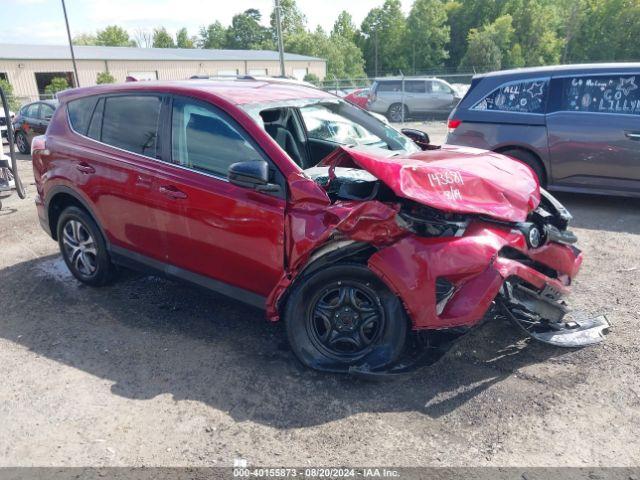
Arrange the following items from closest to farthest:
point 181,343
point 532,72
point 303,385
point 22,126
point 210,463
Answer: point 210,463, point 303,385, point 181,343, point 532,72, point 22,126

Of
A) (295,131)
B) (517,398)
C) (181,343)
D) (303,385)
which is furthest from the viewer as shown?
(295,131)

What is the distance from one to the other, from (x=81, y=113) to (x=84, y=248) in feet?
3.99

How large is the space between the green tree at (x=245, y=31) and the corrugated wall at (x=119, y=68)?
40767 mm

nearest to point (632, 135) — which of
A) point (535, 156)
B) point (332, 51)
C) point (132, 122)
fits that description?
point (535, 156)

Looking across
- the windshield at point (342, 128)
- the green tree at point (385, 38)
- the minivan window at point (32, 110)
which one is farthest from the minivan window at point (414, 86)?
the green tree at point (385, 38)

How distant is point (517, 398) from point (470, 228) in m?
1.03

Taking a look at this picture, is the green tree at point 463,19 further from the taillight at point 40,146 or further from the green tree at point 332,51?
the taillight at point 40,146

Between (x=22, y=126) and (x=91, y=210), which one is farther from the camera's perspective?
(x=22, y=126)

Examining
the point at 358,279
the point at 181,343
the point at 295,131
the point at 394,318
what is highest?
the point at 295,131

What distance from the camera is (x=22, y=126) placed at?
559 inches

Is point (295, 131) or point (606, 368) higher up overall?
point (295, 131)

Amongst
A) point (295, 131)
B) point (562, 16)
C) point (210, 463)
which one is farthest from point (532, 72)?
point (562, 16)

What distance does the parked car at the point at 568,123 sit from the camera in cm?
632

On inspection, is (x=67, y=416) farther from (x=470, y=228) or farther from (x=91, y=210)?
(x=470, y=228)
